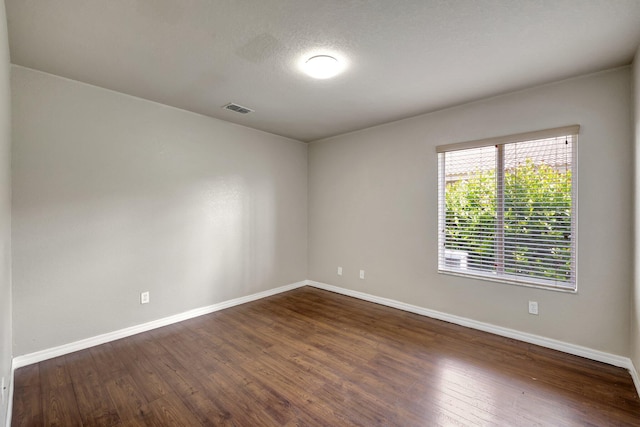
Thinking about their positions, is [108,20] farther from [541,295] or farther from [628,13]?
[541,295]

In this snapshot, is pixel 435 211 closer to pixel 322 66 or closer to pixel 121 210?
pixel 322 66

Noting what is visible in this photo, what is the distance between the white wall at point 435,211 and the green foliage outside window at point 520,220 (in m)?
0.14

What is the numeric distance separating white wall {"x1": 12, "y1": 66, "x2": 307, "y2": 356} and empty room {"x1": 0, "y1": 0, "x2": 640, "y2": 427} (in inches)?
0.8

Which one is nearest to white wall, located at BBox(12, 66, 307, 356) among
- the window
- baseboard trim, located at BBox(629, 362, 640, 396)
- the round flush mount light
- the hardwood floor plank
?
the hardwood floor plank

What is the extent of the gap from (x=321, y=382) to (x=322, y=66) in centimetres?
252

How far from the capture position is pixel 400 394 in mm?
2070

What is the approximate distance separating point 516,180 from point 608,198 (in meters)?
0.70

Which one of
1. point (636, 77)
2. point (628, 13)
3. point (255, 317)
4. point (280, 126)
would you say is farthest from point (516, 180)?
point (255, 317)

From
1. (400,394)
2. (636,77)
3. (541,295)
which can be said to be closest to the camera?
(400,394)

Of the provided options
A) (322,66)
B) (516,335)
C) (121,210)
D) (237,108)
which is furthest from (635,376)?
(121,210)

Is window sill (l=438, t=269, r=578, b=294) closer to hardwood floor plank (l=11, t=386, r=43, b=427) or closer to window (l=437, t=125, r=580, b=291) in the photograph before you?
window (l=437, t=125, r=580, b=291)

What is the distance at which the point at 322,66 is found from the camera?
2.33m

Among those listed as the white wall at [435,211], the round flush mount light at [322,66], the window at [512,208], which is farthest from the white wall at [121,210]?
the window at [512,208]

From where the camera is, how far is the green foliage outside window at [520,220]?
106 inches
